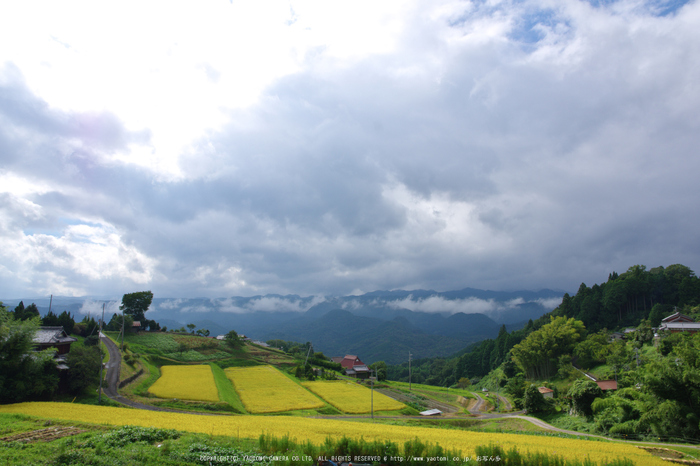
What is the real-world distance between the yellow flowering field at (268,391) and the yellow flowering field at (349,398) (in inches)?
→ 105

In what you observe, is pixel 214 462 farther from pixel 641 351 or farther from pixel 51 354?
pixel 641 351

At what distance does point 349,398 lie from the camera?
5212 cm

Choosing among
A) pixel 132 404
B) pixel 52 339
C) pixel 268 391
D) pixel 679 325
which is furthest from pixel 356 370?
pixel 679 325

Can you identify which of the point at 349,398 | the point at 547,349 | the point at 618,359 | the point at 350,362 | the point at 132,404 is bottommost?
the point at 350,362

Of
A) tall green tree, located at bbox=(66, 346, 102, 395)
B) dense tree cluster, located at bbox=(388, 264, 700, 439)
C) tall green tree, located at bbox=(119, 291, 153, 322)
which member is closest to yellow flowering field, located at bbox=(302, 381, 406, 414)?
dense tree cluster, located at bbox=(388, 264, 700, 439)

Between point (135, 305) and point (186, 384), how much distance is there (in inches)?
1993

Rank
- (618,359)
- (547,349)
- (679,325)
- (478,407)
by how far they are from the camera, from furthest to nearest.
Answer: (547,349) → (679,325) → (478,407) → (618,359)

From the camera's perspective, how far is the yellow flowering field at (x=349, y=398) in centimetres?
4700

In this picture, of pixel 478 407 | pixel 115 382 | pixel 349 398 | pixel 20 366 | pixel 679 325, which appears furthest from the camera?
pixel 679 325

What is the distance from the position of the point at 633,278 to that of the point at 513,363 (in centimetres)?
4202

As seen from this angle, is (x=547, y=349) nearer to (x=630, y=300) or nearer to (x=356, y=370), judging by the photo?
(x=630, y=300)

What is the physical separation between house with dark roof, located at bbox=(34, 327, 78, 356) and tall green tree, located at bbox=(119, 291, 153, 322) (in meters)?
37.5

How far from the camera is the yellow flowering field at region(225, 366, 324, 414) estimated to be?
43141 millimetres

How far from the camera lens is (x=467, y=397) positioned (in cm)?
7262
